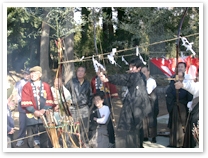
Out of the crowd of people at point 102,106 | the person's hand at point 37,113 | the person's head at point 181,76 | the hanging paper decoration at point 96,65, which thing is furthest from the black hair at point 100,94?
the person's head at point 181,76

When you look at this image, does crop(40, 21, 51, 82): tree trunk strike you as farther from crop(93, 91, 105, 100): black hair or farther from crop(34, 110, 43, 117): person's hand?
crop(93, 91, 105, 100): black hair

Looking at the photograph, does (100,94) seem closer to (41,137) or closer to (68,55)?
(68,55)

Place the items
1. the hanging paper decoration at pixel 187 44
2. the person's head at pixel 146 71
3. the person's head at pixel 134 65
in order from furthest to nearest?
the person's head at pixel 146 71 → the person's head at pixel 134 65 → the hanging paper decoration at pixel 187 44

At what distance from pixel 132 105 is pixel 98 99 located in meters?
0.38

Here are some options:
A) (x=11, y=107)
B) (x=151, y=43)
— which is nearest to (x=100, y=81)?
(x=151, y=43)

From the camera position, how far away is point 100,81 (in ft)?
15.3

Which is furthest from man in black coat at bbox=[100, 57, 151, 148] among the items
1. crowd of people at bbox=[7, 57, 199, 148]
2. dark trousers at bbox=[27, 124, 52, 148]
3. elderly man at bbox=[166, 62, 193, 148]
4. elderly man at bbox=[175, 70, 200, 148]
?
dark trousers at bbox=[27, 124, 52, 148]

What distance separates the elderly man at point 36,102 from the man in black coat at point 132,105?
637mm

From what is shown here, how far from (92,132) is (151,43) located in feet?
3.79

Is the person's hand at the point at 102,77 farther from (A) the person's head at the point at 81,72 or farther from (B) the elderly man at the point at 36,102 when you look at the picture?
(B) the elderly man at the point at 36,102

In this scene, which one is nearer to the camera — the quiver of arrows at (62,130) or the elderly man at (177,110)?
the quiver of arrows at (62,130)

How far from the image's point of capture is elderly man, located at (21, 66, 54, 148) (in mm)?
4582

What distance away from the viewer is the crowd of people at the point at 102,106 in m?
4.57
